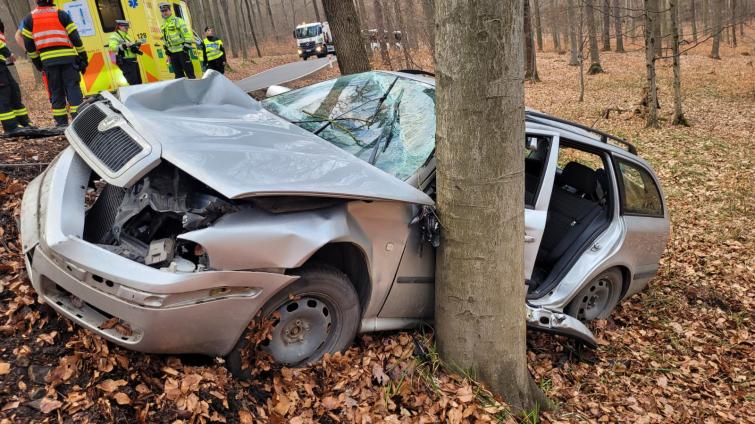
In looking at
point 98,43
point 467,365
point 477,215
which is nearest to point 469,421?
point 467,365

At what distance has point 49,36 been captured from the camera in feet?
23.0

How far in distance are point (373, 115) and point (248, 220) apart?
1.66 metres

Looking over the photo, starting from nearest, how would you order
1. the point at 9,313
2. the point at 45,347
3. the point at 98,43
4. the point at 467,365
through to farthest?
the point at 45,347 → the point at 9,313 → the point at 467,365 → the point at 98,43

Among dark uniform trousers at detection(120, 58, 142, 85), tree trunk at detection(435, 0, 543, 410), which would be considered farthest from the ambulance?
tree trunk at detection(435, 0, 543, 410)

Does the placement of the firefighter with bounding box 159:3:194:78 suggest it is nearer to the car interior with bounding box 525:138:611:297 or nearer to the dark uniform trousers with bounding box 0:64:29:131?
the dark uniform trousers with bounding box 0:64:29:131

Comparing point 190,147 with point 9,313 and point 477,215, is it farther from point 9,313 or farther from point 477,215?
point 477,215

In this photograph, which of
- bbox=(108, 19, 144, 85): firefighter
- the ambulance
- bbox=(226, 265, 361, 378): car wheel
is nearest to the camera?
bbox=(226, 265, 361, 378): car wheel

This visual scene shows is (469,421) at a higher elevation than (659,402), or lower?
higher

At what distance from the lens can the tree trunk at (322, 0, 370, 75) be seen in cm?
762

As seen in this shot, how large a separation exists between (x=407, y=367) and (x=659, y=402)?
6.95 ft

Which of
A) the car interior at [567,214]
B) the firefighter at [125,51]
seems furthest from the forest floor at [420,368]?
the firefighter at [125,51]

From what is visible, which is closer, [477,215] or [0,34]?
[477,215]

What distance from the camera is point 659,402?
399 cm

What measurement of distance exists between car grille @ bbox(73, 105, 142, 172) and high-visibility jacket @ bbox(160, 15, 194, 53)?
9.50m
